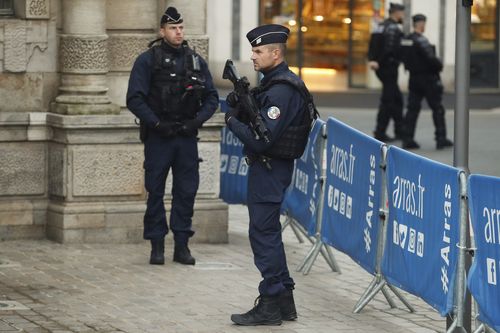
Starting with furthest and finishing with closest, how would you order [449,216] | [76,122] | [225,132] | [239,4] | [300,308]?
[239,4]
[225,132]
[76,122]
[300,308]
[449,216]

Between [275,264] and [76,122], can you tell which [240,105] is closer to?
[275,264]

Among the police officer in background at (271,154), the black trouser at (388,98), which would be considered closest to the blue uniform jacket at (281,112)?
the police officer in background at (271,154)

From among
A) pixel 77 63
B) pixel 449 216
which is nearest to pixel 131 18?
pixel 77 63

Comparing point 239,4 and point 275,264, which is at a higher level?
point 239,4

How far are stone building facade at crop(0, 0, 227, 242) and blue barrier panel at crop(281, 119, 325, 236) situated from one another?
2.12 ft

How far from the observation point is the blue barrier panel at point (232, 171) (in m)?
13.3

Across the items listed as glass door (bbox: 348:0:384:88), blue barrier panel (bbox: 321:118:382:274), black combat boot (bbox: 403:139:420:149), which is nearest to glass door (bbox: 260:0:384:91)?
glass door (bbox: 348:0:384:88)

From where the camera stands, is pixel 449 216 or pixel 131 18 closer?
pixel 449 216

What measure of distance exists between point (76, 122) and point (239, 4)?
67.0ft

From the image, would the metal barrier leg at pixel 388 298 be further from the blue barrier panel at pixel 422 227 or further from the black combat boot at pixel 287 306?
the black combat boot at pixel 287 306

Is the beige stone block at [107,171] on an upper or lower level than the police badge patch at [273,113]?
lower

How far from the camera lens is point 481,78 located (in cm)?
3200

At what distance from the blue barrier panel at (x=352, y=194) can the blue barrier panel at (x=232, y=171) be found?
2.67 meters

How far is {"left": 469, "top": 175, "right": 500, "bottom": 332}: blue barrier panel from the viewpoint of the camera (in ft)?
24.5
